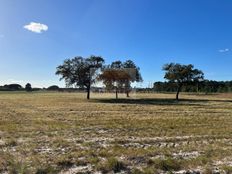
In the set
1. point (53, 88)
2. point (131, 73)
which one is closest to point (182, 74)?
point (131, 73)

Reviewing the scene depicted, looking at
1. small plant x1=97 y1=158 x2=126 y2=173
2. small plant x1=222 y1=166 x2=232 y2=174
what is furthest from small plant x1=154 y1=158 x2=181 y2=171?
small plant x1=222 y1=166 x2=232 y2=174

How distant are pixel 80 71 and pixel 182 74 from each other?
1874 cm

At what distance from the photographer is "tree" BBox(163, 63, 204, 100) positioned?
56125mm

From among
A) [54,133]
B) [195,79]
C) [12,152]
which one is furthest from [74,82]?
[12,152]

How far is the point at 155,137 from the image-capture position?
1098 cm

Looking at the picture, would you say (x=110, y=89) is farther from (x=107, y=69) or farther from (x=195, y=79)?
(x=195, y=79)

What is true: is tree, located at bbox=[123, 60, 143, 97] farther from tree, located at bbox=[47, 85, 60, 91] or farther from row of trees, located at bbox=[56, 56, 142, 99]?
tree, located at bbox=[47, 85, 60, 91]

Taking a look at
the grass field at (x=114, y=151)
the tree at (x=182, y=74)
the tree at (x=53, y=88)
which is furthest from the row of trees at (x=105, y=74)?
the tree at (x=53, y=88)

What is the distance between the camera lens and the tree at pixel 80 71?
2028 inches

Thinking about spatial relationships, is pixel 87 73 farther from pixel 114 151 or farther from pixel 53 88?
pixel 53 88

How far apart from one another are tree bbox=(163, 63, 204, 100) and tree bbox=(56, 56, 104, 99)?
14159 mm

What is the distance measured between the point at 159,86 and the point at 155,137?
115 metres

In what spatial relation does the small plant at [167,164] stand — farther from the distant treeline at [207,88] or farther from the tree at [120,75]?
the distant treeline at [207,88]

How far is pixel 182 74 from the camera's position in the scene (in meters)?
56.0
